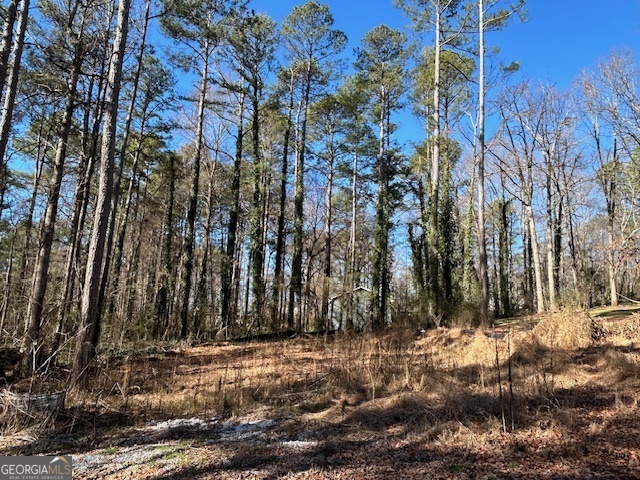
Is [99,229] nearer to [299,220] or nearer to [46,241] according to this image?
[46,241]

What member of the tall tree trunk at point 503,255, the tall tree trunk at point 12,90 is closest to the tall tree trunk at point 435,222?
the tall tree trunk at point 503,255

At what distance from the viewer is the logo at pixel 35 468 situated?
3358mm

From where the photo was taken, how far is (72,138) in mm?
14523

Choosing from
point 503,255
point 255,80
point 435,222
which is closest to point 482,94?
point 435,222

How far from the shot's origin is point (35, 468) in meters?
3.50

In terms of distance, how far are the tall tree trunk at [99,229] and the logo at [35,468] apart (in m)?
2.27

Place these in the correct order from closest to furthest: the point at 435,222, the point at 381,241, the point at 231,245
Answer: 1. the point at 435,222
2. the point at 231,245
3. the point at 381,241

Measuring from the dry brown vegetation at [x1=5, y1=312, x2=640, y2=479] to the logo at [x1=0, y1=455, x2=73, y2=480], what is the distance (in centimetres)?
24

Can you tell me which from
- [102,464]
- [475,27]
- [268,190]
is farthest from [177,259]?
[475,27]

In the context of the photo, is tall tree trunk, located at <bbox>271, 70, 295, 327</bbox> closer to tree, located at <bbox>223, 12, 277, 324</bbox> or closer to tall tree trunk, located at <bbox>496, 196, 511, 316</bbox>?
tree, located at <bbox>223, 12, 277, 324</bbox>

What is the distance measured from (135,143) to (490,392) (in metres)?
16.3

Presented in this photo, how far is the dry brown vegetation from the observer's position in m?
3.28

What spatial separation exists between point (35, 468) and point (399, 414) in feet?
12.0

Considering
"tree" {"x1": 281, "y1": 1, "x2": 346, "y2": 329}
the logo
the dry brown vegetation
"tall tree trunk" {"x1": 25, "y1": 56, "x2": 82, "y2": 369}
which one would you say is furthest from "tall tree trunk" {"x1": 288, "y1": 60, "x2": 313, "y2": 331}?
the logo
